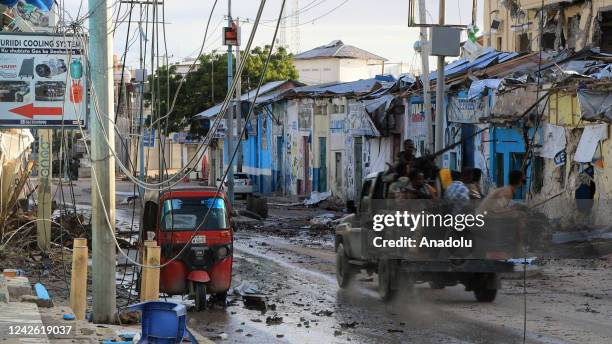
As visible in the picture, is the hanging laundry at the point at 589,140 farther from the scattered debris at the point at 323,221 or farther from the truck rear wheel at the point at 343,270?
the scattered debris at the point at 323,221

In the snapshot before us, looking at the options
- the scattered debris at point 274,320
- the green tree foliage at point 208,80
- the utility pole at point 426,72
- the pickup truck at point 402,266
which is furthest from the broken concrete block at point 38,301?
the green tree foliage at point 208,80

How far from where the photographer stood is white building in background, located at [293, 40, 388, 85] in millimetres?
80750

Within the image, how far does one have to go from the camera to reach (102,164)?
1224 cm

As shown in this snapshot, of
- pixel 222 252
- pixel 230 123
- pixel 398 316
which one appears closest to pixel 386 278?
pixel 398 316

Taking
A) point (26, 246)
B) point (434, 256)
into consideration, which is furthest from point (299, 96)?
point (434, 256)

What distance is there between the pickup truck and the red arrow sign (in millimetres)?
5531

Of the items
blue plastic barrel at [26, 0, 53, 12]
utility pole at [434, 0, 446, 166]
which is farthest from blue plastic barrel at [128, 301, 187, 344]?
utility pole at [434, 0, 446, 166]

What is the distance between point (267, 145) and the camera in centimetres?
5975

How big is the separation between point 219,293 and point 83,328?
5212mm

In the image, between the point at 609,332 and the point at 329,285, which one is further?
the point at 329,285

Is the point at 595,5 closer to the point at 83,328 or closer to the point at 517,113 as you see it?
the point at 517,113

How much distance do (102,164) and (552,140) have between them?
16.4 metres

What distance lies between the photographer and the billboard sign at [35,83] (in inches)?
678

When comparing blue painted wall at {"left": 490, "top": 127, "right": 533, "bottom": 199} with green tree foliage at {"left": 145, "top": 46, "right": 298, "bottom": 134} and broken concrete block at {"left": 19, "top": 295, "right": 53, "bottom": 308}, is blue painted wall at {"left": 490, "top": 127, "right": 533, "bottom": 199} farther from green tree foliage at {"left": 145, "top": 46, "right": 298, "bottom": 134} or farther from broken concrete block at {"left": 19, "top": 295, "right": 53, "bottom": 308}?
green tree foliage at {"left": 145, "top": 46, "right": 298, "bottom": 134}
